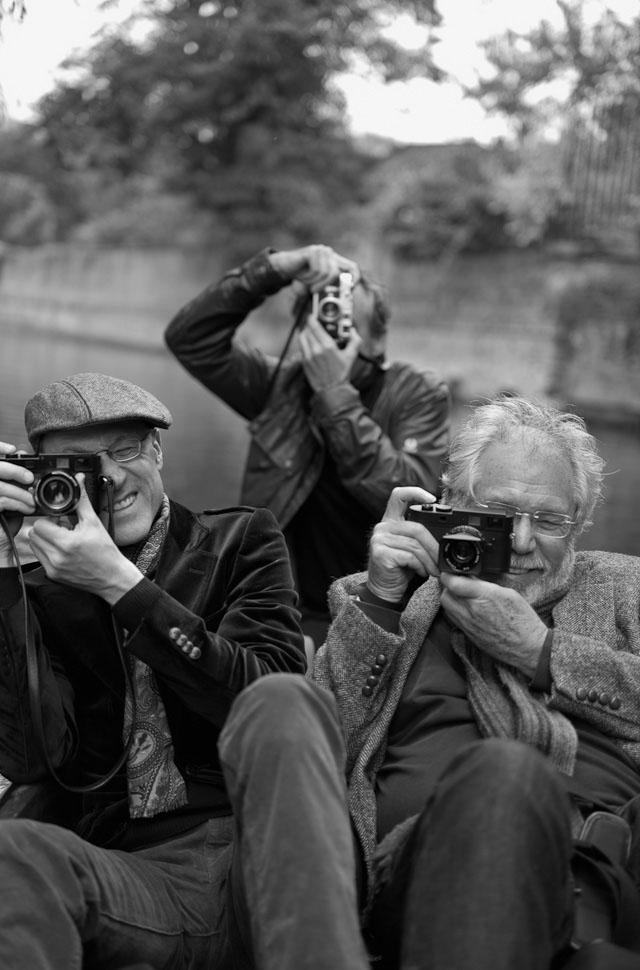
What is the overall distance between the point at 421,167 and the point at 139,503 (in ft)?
48.1

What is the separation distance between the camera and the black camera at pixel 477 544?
7.51 ft

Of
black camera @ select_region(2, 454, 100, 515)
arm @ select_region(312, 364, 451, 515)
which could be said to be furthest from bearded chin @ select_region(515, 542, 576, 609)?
arm @ select_region(312, 364, 451, 515)

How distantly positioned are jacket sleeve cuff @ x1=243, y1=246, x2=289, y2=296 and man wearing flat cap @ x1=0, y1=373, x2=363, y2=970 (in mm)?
1628

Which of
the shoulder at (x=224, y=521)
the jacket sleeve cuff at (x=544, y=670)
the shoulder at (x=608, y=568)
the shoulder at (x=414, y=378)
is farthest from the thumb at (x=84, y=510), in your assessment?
the shoulder at (x=414, y=378)

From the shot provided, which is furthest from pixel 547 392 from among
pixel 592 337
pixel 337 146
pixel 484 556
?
pixel 484 556

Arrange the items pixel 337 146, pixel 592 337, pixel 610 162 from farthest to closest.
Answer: pixel 337 146 → pixel 592 337 → pixel 610 162

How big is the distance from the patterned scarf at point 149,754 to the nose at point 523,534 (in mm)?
787

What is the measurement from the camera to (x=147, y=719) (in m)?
2.32

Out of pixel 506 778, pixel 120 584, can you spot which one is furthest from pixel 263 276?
pixel 506 778

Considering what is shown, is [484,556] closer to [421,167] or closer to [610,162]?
[610,162]

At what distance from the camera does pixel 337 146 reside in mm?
A: 19266

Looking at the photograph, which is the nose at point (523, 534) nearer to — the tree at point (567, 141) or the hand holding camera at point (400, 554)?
the hand holding camera at point (400, 554)

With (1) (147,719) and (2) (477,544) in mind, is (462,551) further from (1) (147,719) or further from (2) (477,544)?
(1) (147,719)

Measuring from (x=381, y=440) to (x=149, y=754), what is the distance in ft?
5.87
